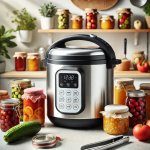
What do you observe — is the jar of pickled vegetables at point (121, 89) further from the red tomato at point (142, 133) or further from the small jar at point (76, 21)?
the small jar at point (76, 21)

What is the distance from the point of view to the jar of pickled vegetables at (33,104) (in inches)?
54.9

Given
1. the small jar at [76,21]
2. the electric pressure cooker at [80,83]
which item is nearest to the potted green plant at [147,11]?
the small jar at [76,21]

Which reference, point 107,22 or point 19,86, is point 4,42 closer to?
point 107,22

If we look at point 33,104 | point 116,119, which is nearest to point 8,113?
point 33,104

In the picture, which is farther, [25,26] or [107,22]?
Answer: [25,26]

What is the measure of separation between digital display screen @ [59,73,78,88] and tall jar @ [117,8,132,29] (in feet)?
7.66

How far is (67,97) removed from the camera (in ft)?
4.47

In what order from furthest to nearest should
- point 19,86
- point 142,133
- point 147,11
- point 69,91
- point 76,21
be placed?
point 76,21
point 147,11
point 19,86
point 69,91
point 142,133

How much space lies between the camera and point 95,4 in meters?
3.79

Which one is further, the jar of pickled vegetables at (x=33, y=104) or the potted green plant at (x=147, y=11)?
the potted green plant at (x=147, y=11)

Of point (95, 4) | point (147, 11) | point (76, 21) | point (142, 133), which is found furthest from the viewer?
point (95, 4)

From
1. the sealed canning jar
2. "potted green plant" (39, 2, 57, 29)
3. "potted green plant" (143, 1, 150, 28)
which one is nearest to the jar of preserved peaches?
"potted green plant" (39, 2, 57, 29)

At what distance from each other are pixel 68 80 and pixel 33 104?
0.16 m

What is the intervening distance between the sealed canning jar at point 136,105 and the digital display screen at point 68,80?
203 millimetres
